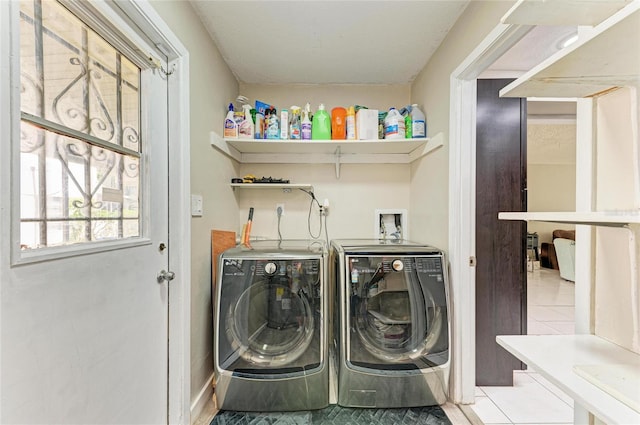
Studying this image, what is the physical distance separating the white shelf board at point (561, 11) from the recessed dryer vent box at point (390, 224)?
5.85ft

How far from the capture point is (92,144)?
1030 millimetres

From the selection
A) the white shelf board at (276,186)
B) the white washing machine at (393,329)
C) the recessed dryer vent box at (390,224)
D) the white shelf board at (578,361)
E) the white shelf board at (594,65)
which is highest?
the white shelf board at (594,65)

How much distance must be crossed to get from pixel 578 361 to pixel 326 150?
6.38 feet

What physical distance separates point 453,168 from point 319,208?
3.79 feet

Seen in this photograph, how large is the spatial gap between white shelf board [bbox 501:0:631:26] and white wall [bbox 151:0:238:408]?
1.40 m

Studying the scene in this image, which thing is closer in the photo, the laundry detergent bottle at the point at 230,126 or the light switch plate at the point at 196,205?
the light switch plate at the point at 196,205

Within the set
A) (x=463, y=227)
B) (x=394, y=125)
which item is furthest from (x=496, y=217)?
(x=394, y=125)

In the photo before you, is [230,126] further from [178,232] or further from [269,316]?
[269,316]

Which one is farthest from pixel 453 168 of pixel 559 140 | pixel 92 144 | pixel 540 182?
pixel 540 182

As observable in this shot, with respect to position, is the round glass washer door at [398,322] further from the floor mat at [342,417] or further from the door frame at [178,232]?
the door frame at [178,232]

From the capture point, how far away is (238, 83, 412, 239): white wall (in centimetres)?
246

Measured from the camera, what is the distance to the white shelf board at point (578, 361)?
1.84 ft

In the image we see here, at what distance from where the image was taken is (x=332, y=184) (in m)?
2.47

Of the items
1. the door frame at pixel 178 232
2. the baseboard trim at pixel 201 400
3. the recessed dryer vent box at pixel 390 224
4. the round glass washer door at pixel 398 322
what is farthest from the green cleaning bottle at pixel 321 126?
the baseboard trim at pixel 201 400
